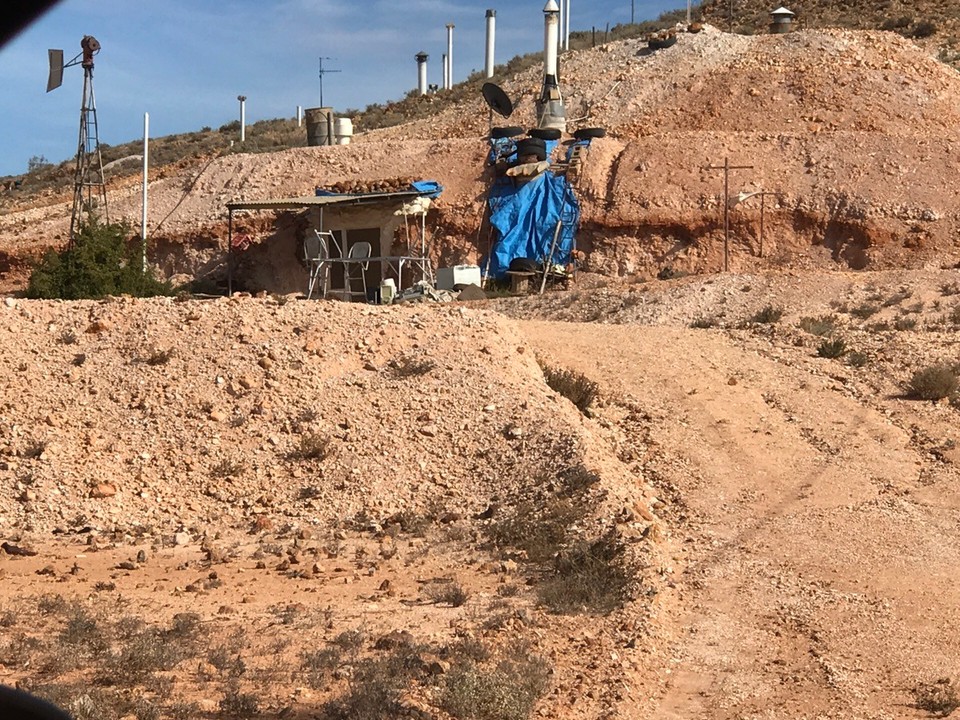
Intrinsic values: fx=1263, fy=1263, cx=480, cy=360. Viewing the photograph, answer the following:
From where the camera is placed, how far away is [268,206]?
29047mm

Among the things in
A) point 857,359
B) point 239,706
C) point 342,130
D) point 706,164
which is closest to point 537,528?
point 239,706

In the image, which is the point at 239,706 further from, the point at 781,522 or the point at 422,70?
the point at 422,70

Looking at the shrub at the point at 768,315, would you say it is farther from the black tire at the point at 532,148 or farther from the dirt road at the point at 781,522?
the black tire at the point at 532,148

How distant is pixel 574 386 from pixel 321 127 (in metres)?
A: 24.0

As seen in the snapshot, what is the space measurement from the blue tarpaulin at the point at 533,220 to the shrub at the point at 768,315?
7757mm

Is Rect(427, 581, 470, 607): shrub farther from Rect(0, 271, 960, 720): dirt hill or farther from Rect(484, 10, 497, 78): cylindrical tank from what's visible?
Rect(484, 10, 497, 78): cylindrical tank

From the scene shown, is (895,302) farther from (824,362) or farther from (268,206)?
(268,206)

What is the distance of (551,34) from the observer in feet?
112

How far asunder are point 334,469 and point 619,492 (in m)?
2.85

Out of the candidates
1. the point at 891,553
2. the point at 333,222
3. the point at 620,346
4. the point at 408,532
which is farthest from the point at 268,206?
the point at 891,553

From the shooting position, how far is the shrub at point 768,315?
67.8 ft

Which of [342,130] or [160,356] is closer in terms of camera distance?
[160,356]

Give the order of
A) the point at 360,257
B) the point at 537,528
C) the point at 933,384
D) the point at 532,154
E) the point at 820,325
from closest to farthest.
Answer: the point at 537,528
the point at 933,384
the point at 820,325
the point at 360,257
the point at 532,154

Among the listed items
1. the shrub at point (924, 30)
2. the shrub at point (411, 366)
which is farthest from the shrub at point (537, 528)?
the shrub at point (924, 30)
